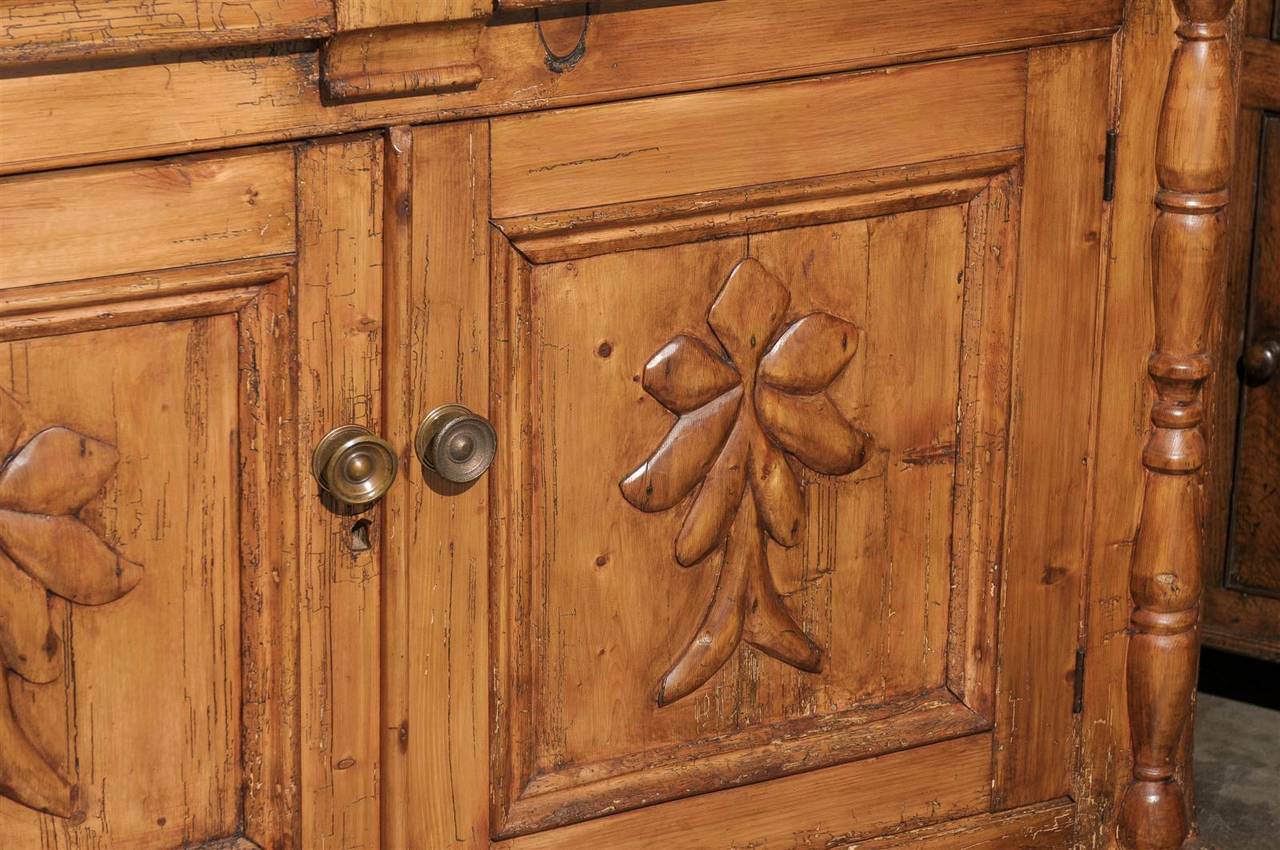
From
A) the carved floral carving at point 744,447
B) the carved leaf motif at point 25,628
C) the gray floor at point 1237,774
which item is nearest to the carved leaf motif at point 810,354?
the carved floral carving at point 744,447

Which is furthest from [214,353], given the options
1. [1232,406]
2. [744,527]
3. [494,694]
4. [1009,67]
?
[1232,406]

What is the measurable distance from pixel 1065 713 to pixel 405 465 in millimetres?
717

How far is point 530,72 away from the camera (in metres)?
1.50

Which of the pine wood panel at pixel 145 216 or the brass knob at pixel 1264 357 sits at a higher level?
the pine wood panel at pixel 145 216

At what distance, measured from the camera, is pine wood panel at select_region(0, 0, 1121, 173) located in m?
1.35

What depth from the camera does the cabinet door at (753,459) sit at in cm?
156

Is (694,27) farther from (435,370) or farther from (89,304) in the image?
(89,304)

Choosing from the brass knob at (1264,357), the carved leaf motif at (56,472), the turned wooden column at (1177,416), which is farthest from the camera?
the brass knob at (1264,357)

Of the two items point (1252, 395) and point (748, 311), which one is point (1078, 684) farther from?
point (1252, 395)

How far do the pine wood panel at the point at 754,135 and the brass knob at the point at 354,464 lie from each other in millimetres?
199

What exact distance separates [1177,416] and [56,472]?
0.98m

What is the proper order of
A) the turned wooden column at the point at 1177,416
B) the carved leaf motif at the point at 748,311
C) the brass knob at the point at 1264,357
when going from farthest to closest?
the brass knob at the point at 1264,357, the turned wooden column at the point at 1177,416, the carved leaf motif at the point at 748,311

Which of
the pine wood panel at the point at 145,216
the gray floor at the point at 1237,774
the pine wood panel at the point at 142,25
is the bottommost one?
the gray floor at the point at 1237,774

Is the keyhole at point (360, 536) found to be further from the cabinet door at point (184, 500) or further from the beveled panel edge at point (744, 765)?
the beveled panel edge at point (744, 765)
